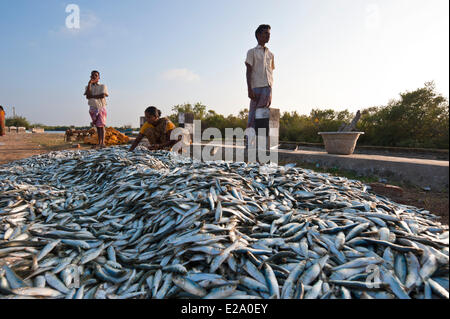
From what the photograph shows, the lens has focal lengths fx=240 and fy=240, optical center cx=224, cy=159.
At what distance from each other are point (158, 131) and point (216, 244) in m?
5.28

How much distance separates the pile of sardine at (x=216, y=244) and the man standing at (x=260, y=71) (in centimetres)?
291

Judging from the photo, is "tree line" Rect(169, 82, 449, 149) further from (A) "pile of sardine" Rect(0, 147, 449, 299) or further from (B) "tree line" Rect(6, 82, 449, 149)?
(A) "pile of sardine" Rect(0, 147, 449, 299)

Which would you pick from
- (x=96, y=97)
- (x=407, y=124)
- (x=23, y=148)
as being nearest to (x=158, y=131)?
(x=96, y=97)

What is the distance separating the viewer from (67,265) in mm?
1817

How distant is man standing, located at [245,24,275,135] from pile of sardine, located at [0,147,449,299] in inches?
115

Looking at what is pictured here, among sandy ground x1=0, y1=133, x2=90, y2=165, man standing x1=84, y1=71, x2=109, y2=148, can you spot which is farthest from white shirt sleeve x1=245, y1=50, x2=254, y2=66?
sandy ground x1=0, y1=133, x2=90, y2=165

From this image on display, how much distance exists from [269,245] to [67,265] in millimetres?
1565

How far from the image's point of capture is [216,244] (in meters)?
1.85

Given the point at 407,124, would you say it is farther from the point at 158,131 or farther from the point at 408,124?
the point at 158,131

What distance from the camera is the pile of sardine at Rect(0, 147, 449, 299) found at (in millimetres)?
1555

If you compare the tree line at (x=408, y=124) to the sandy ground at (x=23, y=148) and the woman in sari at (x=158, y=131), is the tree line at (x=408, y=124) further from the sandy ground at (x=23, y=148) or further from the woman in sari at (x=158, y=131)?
the sandy ground at (x=23, y=148)

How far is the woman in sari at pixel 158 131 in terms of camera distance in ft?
21.2

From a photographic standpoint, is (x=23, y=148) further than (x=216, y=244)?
Yes
